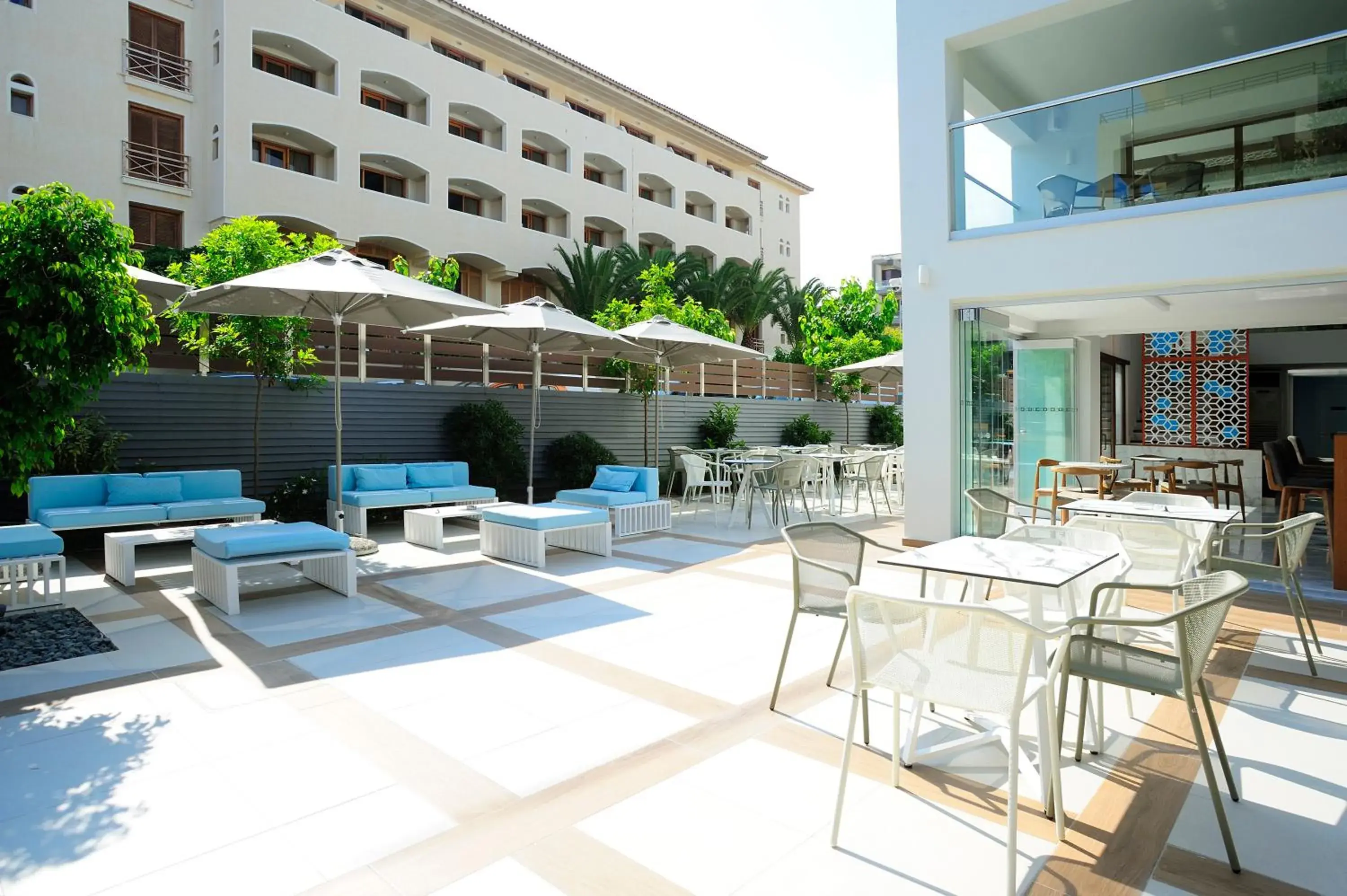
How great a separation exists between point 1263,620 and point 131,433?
10.6 m

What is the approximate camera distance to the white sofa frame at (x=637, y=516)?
916 cm

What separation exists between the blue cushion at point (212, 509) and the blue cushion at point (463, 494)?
189 centimetres

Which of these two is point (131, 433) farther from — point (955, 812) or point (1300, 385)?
Answer: point (1300, 385)

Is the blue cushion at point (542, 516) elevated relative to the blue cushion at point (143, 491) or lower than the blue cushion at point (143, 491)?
lower

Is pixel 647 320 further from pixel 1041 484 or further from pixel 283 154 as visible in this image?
pixel 283 154

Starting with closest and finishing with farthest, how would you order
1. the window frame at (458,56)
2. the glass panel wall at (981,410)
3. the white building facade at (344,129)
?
1. the glass panel wall at (981,410)
2. the white building facade at (344,129)
3. the window frame at (458,56)

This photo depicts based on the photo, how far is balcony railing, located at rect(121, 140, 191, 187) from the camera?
15812 mm

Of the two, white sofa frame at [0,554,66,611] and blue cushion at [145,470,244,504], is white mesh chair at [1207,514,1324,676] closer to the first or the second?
white sofa frame at [0,554,66,611]

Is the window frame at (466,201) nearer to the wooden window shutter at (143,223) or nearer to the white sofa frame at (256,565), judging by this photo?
the wooden window shutter at (143,223)

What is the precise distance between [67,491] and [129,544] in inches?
56.1

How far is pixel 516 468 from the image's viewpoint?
11.6 metres

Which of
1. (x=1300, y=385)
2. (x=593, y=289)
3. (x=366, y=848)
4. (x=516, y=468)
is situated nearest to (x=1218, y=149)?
(x=366, y=848)

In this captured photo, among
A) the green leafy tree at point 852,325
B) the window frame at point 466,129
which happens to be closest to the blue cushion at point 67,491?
the green leafy tree at point 852,325

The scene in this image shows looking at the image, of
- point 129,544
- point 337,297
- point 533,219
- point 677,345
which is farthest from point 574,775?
point 533,219
